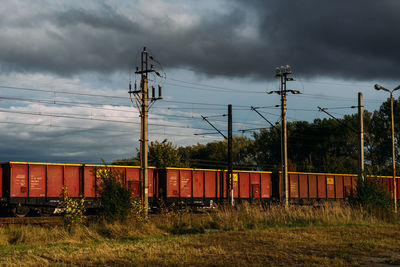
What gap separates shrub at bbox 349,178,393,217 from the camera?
69.3 ft

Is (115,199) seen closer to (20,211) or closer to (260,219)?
(260,219)

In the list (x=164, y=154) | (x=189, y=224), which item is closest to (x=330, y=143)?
(x=164, y=154)

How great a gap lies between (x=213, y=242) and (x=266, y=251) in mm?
2118

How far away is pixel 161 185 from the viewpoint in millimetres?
30266

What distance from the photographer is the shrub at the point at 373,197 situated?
69.3ft

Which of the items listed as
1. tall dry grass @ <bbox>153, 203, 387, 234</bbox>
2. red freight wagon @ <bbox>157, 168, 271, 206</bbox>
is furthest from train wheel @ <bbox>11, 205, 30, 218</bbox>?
tall dry grass @ <bbox>153, 203, 387, 234</bbox>

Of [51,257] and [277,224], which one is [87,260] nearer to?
[51,257]

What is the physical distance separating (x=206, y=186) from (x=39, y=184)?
11.6 meters

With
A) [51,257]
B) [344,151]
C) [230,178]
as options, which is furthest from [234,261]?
[344,151]

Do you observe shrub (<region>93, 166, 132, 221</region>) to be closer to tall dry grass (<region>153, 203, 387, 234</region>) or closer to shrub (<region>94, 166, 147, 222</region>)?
shrub (<region>94, 166, 147, 222</region>)

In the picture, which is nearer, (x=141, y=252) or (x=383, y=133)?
(x=141, y=252)

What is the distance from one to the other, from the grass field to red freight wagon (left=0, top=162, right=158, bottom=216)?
7327 millimetres

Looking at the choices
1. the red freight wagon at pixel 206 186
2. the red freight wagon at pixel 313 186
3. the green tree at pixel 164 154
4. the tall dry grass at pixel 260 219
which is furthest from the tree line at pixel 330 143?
the tall dry grass at pixel 260 219

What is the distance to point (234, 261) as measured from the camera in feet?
34.1
